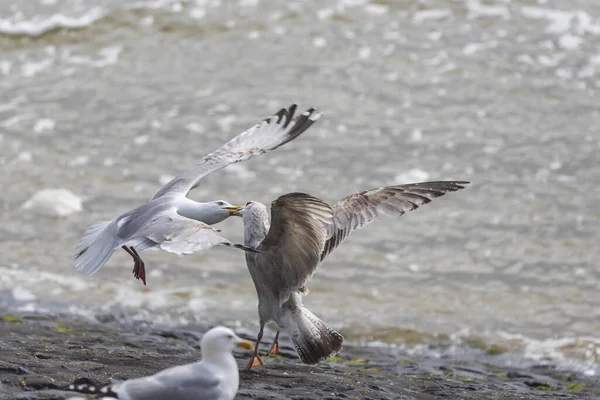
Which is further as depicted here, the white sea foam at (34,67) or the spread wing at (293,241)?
the white sea foam at (34,67)

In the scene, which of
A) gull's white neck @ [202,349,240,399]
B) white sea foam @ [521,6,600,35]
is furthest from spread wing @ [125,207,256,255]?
white sea foam @ [521,6,600,35]

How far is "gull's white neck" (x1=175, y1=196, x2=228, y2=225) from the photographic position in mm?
6086

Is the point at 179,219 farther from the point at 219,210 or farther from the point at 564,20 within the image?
the point at 564,20

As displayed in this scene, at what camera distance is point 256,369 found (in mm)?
5574

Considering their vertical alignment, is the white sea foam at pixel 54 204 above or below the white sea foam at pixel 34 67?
below

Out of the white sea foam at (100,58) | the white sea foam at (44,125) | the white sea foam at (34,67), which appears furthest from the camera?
the white sea foam at (100,58)

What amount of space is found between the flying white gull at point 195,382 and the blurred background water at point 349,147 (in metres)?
3.26

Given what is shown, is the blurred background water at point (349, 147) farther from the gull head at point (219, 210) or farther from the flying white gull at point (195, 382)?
the flying white gull at point (195, 382)

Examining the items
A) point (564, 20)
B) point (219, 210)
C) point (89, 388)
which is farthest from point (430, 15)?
point (89, 388)

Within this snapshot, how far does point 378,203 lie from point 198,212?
45.7 inches

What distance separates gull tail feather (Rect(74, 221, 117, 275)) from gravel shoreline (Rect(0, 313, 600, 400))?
488 mm

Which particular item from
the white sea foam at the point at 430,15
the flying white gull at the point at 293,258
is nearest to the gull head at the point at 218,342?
the flying white gull at the point at 293,258

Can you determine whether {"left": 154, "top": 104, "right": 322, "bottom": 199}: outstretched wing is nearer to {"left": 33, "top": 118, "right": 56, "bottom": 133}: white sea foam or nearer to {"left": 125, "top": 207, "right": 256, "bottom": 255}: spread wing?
{"left": 125, "top": 207, "right": 256, "bottom": 255}: spread wing

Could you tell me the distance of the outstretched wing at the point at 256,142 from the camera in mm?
6773
